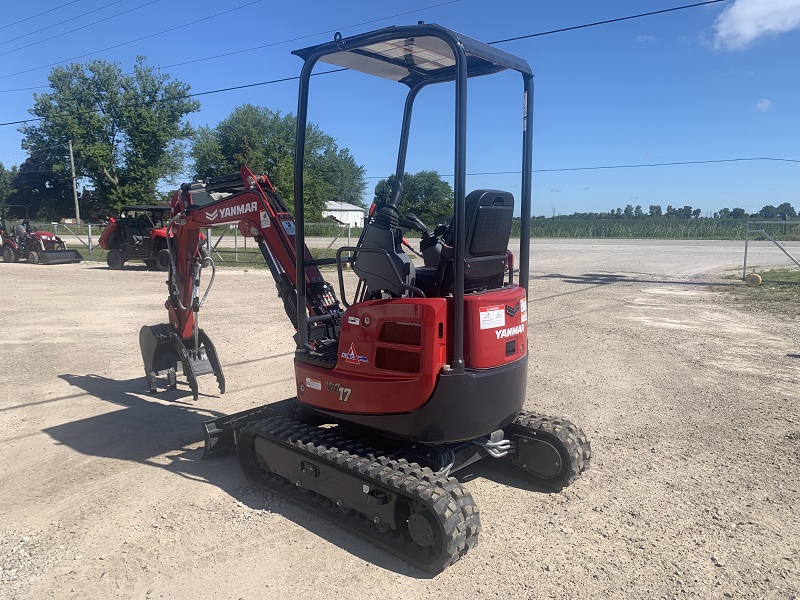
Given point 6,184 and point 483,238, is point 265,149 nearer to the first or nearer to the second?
point 6,184

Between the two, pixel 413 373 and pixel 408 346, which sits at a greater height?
pixel 408 346

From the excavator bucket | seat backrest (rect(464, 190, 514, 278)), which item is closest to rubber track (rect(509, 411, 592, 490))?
seat backrest (rect(464, 190, 514, 278))

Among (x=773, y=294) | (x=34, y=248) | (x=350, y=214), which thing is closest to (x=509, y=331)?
(x=773, y=294)

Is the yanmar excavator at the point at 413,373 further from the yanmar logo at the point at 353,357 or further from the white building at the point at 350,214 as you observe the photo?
the white building at the point at 350,214

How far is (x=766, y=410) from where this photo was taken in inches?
261

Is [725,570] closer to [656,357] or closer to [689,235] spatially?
[656,357]

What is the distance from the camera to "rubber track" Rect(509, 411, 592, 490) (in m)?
4.67

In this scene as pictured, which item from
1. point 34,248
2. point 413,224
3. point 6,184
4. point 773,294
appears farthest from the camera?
point 6,184

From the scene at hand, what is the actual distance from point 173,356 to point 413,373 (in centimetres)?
445

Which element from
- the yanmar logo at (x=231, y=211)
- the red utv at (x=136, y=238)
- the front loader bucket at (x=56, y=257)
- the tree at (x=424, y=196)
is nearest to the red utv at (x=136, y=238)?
the red utv at (x=136, y=238)

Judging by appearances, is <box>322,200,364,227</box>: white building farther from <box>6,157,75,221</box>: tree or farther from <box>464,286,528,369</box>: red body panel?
<box>6,157,75,221</box>: tree

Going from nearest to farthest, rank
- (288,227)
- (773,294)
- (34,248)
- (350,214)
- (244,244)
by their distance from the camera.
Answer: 1. (288,227)
2. (773,294)
3. (34,248)
4. (244,244)
5. (350,214)

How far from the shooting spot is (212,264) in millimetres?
6688

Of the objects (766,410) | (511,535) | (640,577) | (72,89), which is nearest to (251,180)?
(511,535)
